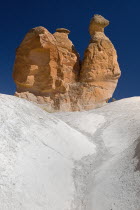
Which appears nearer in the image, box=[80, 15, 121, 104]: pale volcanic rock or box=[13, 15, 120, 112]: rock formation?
box=[13, 15, 120, 112]: rock formation

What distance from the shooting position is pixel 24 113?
7559mm

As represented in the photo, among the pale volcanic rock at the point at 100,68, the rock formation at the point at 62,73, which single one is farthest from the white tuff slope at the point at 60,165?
the pale volcanic rock at the point at 100,68

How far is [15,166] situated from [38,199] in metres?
0.93

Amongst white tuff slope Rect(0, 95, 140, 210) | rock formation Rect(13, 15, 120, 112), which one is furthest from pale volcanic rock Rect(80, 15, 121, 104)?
white tuff slope Rect(0, 95, 140, 210)

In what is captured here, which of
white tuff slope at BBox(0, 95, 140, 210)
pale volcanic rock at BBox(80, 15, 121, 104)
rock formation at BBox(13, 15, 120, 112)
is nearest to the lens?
white tuff slope at BBox(0, 95, 140, 210)

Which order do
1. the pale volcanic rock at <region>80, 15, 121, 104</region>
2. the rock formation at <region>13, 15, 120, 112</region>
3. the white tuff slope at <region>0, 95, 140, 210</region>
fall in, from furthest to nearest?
the pale volcanic rock at <region>80, 15, 121, 104</region>, the rock formation at <region>13, 15, 120, 112</region>, the white tuff slope at <region>0, 95, 140, 210</region>

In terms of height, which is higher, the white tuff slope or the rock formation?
the white tuff slope

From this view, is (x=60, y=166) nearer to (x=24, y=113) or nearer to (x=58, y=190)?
(x=58, y=190)

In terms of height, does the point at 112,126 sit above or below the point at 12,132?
below

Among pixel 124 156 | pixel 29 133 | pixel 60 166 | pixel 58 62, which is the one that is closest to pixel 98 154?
pixel 124 156

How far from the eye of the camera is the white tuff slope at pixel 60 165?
455 cm

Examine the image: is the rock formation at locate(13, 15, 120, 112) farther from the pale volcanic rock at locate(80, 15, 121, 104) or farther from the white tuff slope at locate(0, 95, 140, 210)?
the white tuff slope at locate(0, 95, 140, 210)

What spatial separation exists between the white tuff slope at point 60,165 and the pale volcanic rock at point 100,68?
11.0m

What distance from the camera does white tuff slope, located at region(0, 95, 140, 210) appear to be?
14.9 feet
